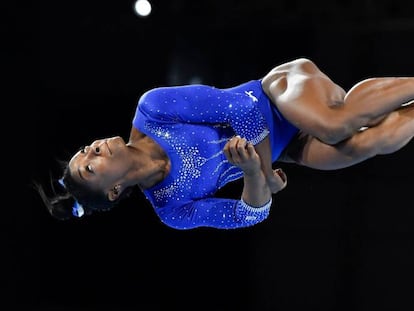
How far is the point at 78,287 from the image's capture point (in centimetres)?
386

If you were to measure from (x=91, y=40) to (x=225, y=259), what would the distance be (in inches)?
55.4

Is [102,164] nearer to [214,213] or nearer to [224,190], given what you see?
[214,213]

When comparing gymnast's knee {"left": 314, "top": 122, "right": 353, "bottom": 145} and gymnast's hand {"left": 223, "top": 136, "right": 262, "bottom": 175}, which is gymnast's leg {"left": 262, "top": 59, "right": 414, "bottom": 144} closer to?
gymnast's knee {"left": 314, "top": 122, "right": 353, "bottom": 145}

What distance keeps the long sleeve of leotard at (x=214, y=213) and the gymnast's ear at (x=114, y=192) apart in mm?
163

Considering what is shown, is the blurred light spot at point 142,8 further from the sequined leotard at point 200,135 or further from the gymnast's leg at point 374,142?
the gymnast's leg at point 374,142

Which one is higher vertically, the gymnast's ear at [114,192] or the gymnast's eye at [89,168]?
the gymnast's eye at [89,168]

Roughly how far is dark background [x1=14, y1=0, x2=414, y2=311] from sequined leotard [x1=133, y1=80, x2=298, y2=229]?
1.53 meters

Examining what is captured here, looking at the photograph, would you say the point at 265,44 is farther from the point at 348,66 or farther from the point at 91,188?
the point at 91,188

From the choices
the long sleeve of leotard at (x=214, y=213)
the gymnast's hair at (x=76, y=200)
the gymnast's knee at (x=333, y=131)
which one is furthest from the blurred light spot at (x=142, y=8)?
the gymnast's knee at (x=333, y=131)

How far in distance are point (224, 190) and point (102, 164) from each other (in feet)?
5.71

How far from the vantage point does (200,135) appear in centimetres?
223

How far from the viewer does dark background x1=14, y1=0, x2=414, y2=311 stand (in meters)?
3.84

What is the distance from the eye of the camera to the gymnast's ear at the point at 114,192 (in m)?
2.21

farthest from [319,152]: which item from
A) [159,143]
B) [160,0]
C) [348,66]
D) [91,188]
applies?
[160,0]
